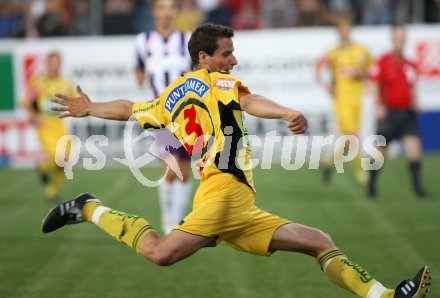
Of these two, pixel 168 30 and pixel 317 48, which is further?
pixel 317 48

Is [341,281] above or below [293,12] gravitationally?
below

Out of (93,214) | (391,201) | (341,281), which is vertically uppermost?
(93,214)

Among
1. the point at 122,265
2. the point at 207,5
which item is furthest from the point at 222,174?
the point at 207,5

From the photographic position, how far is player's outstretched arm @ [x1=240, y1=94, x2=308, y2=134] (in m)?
5.84

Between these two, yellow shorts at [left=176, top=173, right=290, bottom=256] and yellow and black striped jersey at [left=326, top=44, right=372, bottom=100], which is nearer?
yellow shorts at [left=176, top=173, right=290, bottom=256]

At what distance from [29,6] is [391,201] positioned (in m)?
10.9

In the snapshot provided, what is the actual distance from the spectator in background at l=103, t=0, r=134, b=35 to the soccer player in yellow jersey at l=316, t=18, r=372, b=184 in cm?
554

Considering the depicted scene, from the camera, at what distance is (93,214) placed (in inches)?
287

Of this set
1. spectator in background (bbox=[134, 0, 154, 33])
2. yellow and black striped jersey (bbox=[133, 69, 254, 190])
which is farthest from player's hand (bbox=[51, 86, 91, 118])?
spectator in background (bbox=[134, 0, 154, 33])

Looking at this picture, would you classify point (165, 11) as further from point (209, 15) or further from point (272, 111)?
point (209, 15)

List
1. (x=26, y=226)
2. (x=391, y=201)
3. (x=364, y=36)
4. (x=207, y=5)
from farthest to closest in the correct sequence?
1. (x=207, y=5)
2. (x=364, y=36)
3. (x=391, y=201)
4. (x=26, y=226)

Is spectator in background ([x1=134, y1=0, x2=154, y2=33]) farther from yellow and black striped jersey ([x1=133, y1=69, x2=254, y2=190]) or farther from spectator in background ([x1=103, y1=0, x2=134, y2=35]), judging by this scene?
yellow and black striped jersey ([x1=133, y1=69, x2=254, y2=190])

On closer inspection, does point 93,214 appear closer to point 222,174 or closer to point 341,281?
point 222,174

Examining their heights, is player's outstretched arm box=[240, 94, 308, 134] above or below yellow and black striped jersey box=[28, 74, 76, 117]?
above
